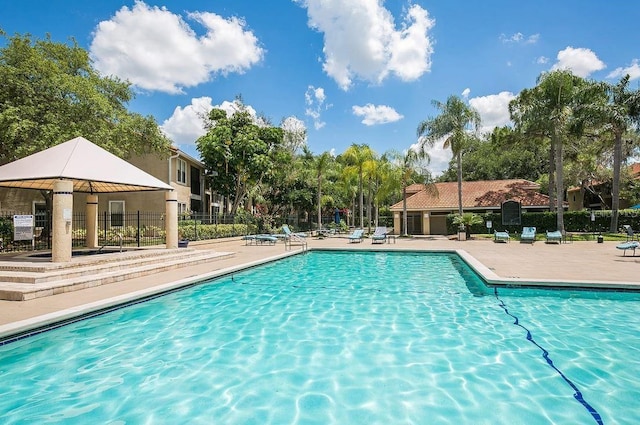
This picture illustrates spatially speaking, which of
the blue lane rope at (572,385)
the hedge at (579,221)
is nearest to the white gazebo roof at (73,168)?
the blue lane rope at (572,385)

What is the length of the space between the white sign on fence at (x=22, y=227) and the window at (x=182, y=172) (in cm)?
1458

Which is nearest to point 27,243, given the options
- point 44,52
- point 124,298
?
point 44,52

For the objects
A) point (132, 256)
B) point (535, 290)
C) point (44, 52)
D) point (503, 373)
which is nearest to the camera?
point (503, 373)

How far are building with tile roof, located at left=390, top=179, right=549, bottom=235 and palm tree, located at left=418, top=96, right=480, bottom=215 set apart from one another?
4.04 metres

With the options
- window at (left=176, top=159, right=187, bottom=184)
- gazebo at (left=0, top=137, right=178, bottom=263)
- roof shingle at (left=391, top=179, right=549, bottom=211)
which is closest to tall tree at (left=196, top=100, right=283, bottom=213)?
window at (left=176, top=159, right=187, bottom=184)

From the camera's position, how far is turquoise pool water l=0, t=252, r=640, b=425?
4.14 meters

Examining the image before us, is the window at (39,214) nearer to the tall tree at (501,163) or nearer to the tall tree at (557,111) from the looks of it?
the tall tree at (557,111)

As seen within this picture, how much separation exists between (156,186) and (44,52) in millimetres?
12472

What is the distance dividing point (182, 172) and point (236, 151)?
4591mm

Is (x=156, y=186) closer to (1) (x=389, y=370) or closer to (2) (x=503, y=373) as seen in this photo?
(1) (x=389, y=370)

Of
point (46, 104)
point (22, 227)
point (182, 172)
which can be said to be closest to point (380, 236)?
point (182, 172)

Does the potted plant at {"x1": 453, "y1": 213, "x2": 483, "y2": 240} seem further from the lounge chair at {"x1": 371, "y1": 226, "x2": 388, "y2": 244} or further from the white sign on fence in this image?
the white sign on fence

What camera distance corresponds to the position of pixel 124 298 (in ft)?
25.5

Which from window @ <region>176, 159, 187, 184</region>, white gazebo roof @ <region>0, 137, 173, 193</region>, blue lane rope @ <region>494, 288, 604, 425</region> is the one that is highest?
window @ <region>176, 159, 187, 184</region>
